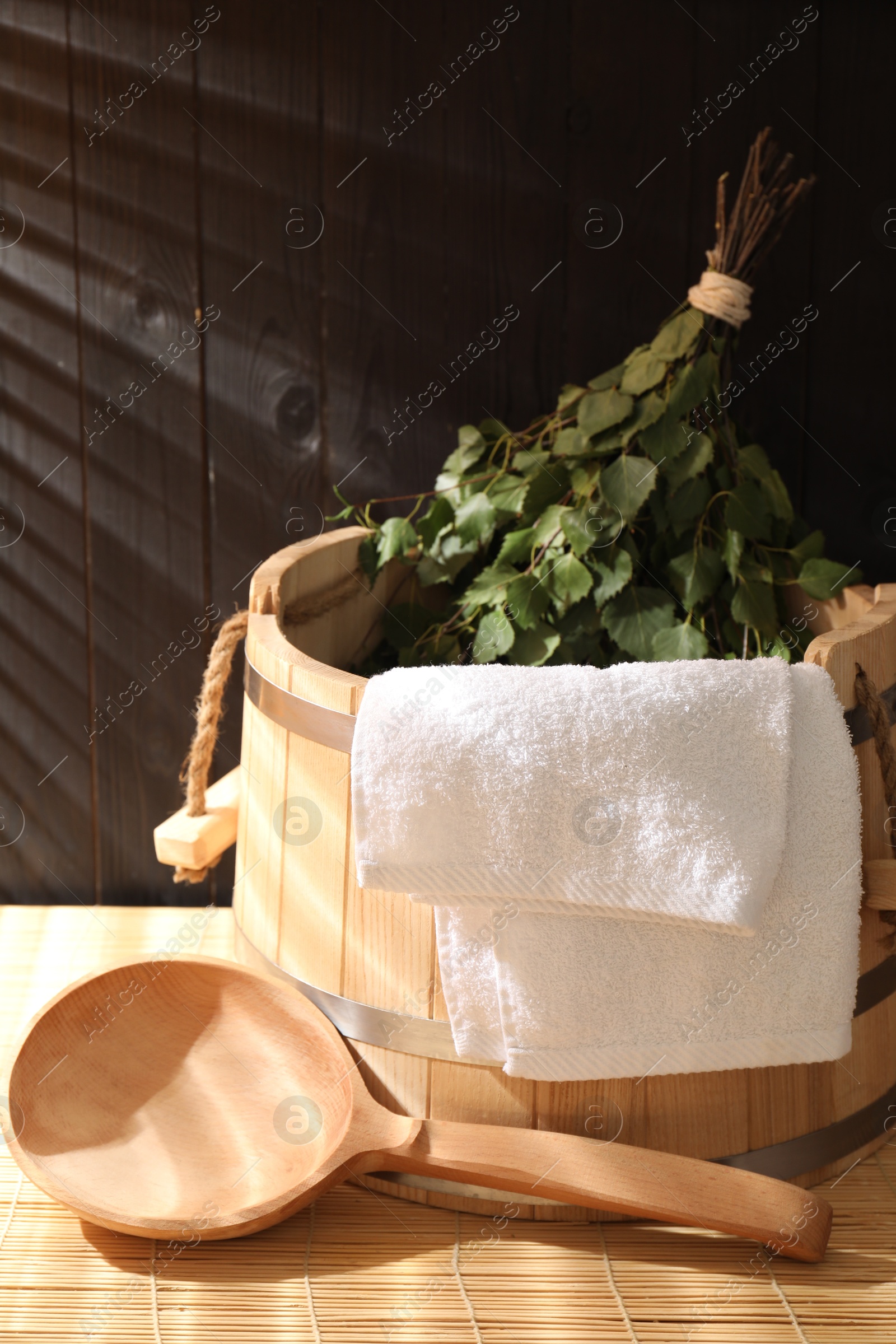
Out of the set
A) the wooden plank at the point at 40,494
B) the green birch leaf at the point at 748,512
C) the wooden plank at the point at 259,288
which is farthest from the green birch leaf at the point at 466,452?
the wooden plank at the point at 40,494

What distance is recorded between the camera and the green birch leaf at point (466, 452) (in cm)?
138

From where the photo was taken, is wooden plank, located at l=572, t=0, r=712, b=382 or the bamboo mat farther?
wooden plank, located at l=572, t=0, r=712, b=382

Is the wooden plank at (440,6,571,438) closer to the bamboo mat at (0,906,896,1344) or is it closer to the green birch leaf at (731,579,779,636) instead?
the green birch leaf at (731,579,779,636)

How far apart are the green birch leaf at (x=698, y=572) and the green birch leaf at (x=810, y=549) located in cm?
10

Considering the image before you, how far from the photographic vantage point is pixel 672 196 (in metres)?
1.42

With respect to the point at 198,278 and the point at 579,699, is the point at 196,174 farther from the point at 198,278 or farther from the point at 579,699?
the point at 579,699

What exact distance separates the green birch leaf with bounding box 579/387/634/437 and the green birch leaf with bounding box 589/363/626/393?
0.03 m

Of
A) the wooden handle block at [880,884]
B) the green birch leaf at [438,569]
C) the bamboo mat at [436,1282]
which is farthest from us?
the green birch leaf at [438,569]

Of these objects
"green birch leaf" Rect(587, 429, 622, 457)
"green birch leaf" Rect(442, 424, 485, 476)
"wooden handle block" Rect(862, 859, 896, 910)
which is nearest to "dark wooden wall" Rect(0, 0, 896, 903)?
"green birch leaf" Rect(442, 424, 485, 476)

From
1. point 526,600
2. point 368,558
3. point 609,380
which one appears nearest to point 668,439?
point 609,380

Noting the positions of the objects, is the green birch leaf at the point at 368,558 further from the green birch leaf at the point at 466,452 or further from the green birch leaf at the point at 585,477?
the green birch leaf at the point at 585,477

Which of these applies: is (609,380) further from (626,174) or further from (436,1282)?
(436,1282)

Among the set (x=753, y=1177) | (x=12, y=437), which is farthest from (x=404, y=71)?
(x=753, y=1177)

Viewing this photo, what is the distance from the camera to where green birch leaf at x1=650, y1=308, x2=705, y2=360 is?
4.12 feet
